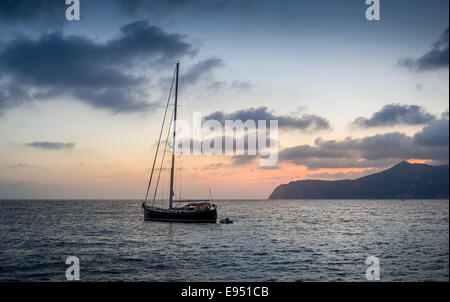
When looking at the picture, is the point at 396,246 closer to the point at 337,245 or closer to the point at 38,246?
the point at 337,245

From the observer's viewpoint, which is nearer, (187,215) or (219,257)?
(219,257)

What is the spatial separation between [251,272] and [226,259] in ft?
16.3

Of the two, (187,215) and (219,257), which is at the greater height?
(187,215)

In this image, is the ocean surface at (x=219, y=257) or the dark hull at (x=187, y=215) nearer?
the ocean surface at (x=219, y=257)

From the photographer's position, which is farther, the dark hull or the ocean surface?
the dark hull

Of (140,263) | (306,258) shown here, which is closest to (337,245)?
(306,258)

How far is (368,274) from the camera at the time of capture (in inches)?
877

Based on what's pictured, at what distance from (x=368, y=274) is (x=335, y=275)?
231cm
